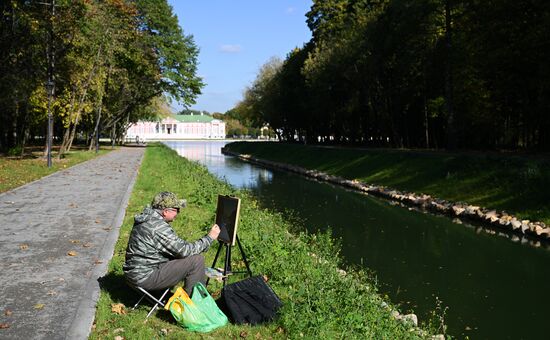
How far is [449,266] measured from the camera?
1209 cm

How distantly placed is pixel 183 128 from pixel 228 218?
166607 mm

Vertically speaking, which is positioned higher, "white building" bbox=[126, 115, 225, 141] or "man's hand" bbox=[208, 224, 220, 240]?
"white building" bbox=[126, 115, 225, 141]

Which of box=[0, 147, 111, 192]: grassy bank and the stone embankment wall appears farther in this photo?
box=[0, 147, 111, 192]: grassy bank

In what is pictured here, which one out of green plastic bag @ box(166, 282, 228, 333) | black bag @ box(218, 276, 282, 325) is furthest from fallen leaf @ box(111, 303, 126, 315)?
black bag @ box(218, 276, 282, 325)

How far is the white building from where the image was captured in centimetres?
15950

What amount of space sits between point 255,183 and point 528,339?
24729 millimetres

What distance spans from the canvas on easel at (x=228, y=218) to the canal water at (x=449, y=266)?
150 inches

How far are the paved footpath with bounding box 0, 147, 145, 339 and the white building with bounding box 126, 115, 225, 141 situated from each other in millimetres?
145782

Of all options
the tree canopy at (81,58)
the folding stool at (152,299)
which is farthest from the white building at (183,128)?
the folding stool at (152,299)

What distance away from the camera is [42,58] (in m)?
30.0

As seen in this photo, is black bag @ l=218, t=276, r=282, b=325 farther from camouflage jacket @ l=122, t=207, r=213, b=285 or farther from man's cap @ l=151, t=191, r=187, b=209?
man's cap @ l=151, t=191, r=187, b=209

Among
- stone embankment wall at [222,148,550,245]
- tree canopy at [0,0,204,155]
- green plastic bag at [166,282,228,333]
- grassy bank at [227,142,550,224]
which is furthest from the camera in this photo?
tree canopy at [0,0,204,155]

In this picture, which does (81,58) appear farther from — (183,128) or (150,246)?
(183,128)

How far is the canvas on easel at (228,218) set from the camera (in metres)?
6.44
